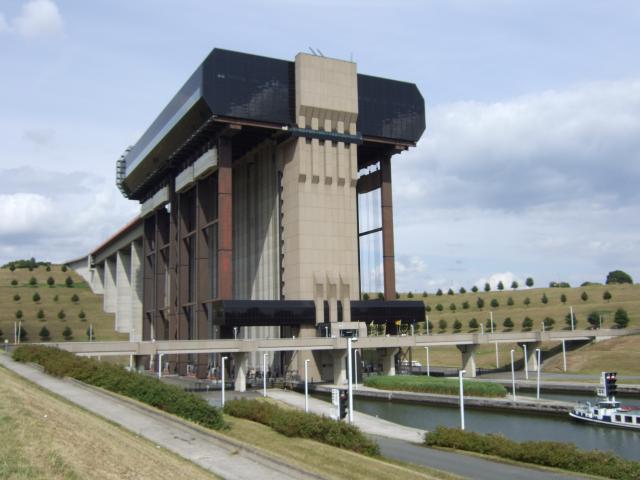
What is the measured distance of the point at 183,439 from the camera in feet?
90.6

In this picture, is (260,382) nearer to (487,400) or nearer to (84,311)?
(487,400)

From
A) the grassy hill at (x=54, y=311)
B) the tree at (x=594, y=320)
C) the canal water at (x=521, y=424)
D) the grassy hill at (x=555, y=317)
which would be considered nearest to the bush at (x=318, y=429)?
the canal water at (x=521, y=424)

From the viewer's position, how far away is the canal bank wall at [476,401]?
5741cm

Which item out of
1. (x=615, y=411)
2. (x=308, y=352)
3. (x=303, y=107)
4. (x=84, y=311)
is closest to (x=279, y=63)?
(x=303, y=107)

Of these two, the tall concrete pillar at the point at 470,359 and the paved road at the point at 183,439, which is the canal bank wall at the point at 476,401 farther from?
the paved road at the point at 183,439

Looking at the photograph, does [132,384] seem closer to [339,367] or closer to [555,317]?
[339,367]

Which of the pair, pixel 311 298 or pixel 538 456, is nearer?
pixel 538 456

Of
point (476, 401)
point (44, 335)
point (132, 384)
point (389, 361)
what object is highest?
point (44, 335)

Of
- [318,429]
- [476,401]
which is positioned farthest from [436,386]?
[318,429]

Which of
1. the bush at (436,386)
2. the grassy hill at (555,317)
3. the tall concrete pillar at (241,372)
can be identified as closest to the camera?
the bush at (436,386)

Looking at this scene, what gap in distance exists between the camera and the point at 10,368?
46281 millimetres

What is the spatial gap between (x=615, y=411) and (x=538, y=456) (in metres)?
22.5

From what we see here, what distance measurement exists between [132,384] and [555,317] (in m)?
125

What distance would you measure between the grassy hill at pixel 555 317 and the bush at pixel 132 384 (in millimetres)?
71463
